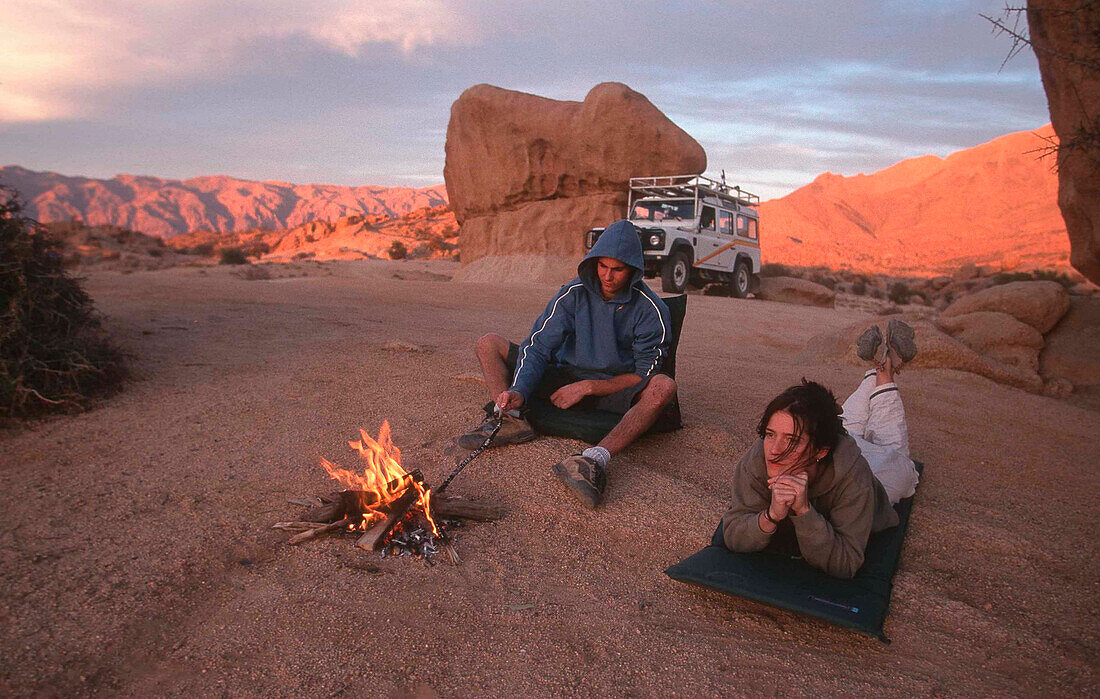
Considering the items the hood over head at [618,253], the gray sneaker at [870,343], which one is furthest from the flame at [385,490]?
the gray sneaker at [870,343]

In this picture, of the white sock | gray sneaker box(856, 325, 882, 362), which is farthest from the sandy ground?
gray sneaker box(856, 325, 882, 362)

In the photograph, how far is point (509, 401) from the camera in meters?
3.54

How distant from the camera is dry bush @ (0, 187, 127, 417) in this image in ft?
13.2

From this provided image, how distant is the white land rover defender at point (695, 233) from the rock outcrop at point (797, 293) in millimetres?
403

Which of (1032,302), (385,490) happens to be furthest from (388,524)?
(1032,302)

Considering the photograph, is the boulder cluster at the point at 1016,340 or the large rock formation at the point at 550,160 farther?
the large rock formation at the point at 550,160

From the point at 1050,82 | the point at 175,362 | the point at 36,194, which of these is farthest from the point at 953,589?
the point at 36,194

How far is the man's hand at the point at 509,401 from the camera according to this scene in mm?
3492

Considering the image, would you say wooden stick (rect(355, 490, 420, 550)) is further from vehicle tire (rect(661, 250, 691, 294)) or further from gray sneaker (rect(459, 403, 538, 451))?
vehicle tire (rect(661, 250, 691, 294))

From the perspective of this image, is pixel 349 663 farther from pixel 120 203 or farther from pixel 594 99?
pixel 120 203

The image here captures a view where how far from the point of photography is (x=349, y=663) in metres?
A: 2.08

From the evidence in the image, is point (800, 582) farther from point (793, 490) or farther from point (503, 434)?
point (503, 434)

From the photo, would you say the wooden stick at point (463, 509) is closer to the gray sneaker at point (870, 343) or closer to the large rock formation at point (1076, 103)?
the gray sneaker at point (870, 343)

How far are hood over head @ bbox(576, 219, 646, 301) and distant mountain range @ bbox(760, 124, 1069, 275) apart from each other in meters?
31.9
